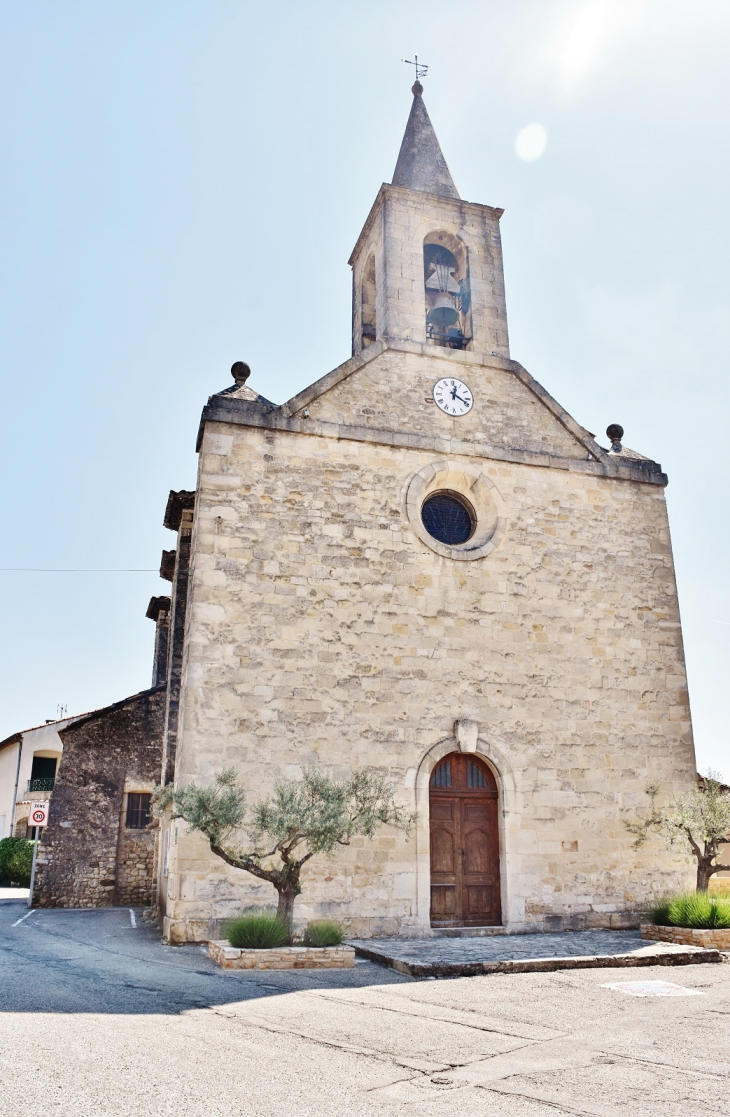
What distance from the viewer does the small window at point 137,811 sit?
16.1 meters

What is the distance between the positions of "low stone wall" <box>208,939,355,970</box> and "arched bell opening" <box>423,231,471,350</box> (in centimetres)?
955

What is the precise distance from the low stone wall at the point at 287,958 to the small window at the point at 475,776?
3.87 metres

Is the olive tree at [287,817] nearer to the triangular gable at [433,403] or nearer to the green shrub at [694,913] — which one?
the green shrub at [694,913]

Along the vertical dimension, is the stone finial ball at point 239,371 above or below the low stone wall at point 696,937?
Result: above

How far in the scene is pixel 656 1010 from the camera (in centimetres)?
643

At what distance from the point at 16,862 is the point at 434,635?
1805cm

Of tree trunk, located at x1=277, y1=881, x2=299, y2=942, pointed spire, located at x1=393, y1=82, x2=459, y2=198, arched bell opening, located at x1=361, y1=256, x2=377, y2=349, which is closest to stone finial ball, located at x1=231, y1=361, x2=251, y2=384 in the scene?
arched bell opening, located at x1=361, y1=256, x2=377, y2=349

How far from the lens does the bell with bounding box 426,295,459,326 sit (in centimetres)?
1438

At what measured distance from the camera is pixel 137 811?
53.2ft

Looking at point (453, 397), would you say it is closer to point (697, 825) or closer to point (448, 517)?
point (448, 517)

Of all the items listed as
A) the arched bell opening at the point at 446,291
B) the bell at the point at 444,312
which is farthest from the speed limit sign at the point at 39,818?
the bell at the point at 444,312

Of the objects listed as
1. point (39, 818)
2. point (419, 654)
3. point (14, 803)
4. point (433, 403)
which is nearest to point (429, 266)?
point (433, 403)

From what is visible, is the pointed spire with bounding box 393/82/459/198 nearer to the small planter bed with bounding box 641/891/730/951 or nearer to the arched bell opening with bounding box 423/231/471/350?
the arched bell opening with bounding box 423/231/471/350

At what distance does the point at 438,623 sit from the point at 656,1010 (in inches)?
244
